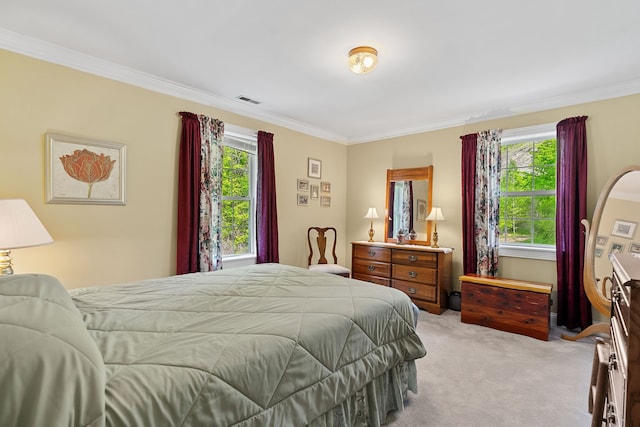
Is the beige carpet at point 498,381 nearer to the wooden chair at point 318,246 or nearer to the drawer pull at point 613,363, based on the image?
the drawer pull at point 613,363

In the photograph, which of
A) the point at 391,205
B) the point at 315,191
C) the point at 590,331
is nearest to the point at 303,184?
the point at 315,191

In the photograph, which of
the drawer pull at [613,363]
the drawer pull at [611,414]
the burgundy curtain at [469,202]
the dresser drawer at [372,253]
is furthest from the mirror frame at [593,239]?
the dresser drawer at [372,253]

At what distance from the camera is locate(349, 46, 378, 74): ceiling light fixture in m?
2.48

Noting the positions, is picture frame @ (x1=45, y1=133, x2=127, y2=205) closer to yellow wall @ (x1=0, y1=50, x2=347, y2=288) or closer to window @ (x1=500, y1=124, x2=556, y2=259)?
yellow wall @ (x1=0, y1=50, x2=347, y2=288)

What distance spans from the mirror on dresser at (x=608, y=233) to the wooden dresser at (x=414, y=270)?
1325mm

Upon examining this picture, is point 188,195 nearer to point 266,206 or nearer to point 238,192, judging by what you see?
point 238,192

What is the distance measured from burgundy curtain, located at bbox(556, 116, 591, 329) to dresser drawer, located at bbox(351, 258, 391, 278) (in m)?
1.96

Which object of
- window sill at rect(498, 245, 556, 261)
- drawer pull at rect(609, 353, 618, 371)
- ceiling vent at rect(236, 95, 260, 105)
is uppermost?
ceiling vent at rect(236, 95, 260, 105)

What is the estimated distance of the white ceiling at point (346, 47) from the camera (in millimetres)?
2064

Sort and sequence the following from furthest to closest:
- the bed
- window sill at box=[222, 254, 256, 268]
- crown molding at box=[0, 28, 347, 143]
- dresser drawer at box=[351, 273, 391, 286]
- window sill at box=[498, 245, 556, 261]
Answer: dresser drawer at box=[351, 273, 391, 286] → window sill at box=[222, 254, 256, 268] → window sill at box=[498, 245, 556, 261] → crown molding at box=[0, 28, 347, 143] → the bed

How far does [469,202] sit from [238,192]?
3.00 metres

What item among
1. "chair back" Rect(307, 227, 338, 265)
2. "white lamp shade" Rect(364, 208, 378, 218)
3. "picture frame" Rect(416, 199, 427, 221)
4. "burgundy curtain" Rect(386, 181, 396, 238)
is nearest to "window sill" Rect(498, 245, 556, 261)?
"picture frame" Rect(416, 199, 427, 221)

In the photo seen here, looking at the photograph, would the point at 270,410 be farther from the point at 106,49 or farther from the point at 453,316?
the point at 453,316

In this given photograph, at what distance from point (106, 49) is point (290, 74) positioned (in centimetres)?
154
